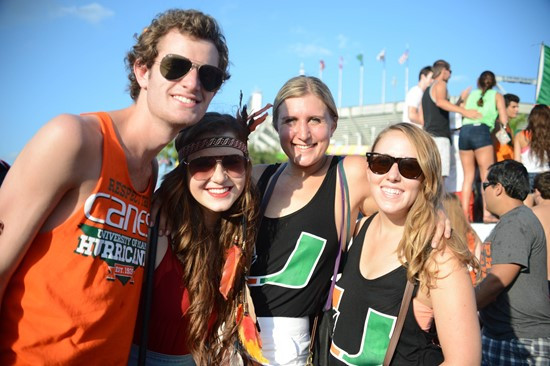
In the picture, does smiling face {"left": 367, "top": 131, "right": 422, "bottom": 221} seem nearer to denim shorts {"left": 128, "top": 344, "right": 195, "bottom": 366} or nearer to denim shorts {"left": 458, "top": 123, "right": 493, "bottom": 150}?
denim shorts {"left": 128, "top": 344, "right": 195, "bottom": 366}

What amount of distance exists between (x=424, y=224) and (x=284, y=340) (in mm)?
1064

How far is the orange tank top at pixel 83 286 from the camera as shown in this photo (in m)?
1.85

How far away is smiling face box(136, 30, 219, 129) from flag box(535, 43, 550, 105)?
8738 millimetres

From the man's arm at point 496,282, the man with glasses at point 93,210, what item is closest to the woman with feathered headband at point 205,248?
the man with glasses at point 93,210

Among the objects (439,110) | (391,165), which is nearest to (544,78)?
(439,110)

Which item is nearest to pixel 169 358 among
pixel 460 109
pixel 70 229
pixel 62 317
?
pixel 62 317

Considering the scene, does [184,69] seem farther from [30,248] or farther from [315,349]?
[315,349]

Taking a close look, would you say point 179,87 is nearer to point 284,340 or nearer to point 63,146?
point 63,146

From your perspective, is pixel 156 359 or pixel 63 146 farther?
pixel 156 359

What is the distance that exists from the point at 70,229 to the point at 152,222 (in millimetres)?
486

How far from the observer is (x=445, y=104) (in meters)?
7.12

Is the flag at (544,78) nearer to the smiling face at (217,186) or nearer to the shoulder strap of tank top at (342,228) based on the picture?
the shoulder strap of tank top at (342,228)

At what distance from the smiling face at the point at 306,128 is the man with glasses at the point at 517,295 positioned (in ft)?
5.67

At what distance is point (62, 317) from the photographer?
73.9 inches
